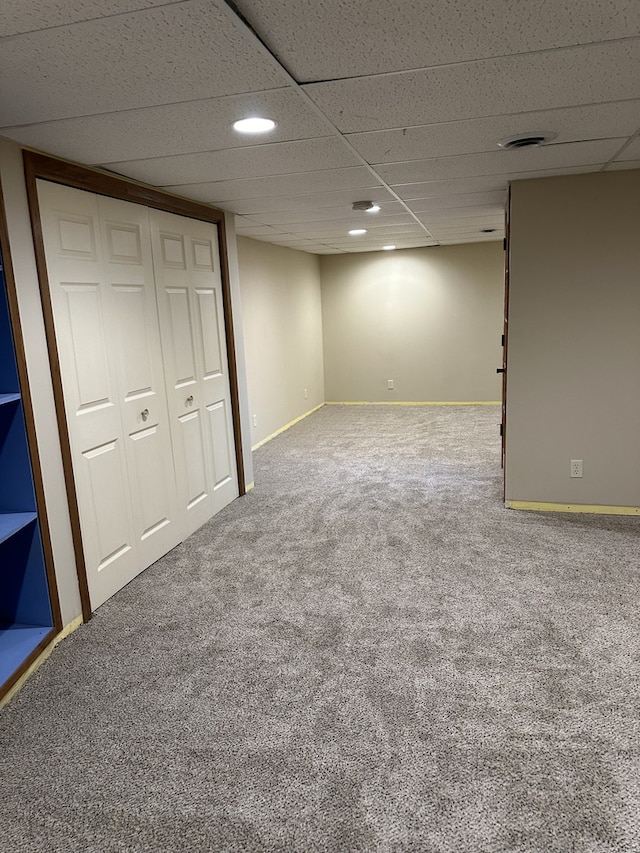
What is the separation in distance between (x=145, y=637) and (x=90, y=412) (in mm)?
1060

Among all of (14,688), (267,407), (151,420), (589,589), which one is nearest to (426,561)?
(589,589)

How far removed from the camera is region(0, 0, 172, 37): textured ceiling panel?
4.09ft

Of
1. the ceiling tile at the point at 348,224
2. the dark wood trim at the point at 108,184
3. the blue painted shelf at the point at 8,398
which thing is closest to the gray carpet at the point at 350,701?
the blue painted shelf at the point at 8,398

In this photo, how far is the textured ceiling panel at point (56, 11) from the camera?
4.09ft

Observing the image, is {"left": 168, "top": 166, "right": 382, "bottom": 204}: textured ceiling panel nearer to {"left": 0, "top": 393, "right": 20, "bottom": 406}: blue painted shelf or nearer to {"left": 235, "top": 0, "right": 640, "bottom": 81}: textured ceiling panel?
{"left": 235, "top": 0, "right": 640, "bottom": 81}: textured ceiling panel

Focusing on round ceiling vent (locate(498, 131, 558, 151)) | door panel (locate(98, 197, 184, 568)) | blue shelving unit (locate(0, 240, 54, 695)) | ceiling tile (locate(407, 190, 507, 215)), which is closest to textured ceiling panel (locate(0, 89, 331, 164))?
door panel (locate(98, 197, 184, 568))

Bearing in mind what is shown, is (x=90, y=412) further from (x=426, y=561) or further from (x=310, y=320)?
(x=310, y=320)

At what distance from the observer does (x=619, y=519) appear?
3.59 meters

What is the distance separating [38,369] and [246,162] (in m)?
1.32

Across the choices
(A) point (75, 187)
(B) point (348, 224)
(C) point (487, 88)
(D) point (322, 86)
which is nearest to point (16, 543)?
(A) point (75, 187)

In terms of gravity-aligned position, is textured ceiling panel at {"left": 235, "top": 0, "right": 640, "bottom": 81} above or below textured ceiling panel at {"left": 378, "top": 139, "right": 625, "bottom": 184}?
below

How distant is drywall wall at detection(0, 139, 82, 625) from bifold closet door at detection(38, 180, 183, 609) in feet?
0.40

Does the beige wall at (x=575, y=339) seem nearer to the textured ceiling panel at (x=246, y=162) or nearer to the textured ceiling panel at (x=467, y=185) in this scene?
the textured ceiling panel at (x=467, y=185)

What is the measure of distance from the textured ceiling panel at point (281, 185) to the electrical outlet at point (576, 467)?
2.15 metres
